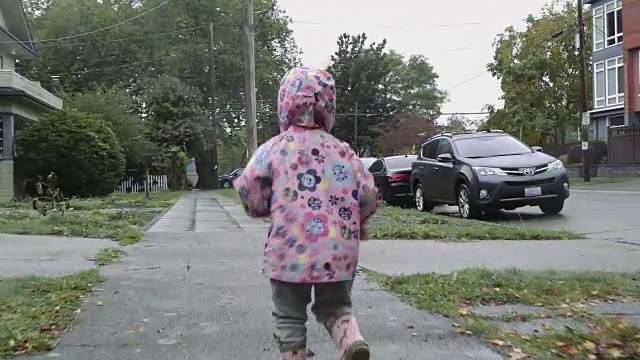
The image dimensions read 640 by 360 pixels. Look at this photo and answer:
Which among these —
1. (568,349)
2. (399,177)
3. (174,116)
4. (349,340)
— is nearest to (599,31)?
(174,116)

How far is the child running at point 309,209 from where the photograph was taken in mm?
3162

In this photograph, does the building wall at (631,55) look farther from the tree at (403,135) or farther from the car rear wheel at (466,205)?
the car rear wheel at (466,205)

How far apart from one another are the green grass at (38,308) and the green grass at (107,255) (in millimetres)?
862

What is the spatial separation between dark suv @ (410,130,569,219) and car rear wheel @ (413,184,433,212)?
640mm

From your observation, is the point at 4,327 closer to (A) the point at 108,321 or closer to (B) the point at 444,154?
(A) the point at 108,321

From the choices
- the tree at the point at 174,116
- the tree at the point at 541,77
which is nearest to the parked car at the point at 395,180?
the tree at the point at 174,116

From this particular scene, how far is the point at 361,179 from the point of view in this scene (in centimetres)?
338

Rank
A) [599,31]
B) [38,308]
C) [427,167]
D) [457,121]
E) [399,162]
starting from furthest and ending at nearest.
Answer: [457,121] → [599,31] → [399,162] → [427,167] → [38,308]

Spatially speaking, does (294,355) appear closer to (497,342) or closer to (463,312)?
(497,342)

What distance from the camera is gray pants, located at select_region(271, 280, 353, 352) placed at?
3260 millimetres

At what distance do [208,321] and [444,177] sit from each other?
31.1 ft

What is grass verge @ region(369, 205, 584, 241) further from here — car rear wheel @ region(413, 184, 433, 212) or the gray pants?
the gray pants

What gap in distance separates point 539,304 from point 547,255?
111 inches

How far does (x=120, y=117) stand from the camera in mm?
33625
